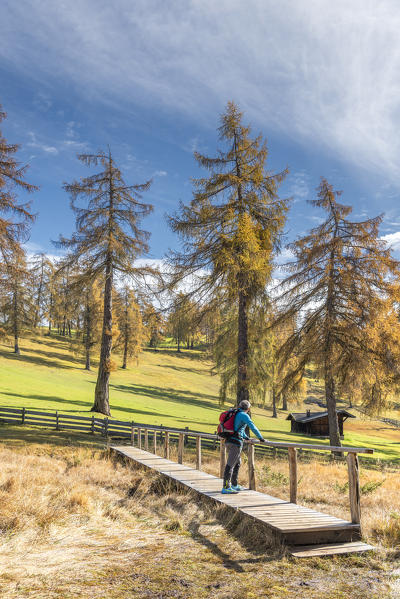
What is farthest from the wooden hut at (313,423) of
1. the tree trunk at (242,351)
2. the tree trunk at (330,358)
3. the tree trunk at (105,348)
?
the tree trunk at (242,351)

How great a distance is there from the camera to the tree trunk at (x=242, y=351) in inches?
652

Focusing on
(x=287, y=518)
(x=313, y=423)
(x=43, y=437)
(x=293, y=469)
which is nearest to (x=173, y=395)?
(x=313, y=423)

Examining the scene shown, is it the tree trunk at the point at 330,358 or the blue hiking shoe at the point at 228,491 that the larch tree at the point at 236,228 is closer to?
the tree trunk at the point at 330,358

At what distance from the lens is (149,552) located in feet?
19.1

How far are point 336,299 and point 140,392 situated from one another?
3454 cm

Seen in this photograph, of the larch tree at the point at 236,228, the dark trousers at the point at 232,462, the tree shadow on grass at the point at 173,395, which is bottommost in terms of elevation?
the tree shadow on grass at the point at 173,395

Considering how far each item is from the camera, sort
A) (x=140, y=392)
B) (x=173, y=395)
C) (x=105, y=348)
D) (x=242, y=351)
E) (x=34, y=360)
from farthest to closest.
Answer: (x=173, y=395) < (x=34, y=360) < (x=140, y=392) < (x=105, y=348) < (x=242, y=351)

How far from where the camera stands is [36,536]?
6.04m

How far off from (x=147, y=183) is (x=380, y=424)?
196 ft

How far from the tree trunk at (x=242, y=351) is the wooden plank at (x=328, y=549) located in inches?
401

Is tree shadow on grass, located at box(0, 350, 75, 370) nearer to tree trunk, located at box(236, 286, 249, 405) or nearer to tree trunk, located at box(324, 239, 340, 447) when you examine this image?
tree trunk, located at box(236, 286, 249, 405)

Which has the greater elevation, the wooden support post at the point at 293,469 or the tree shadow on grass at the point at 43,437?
the wooden support post at the point at 293,469

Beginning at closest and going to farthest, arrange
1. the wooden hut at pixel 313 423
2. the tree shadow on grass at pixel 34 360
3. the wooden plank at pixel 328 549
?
the wooden plank at pixel 328 549 < the wooden hut at pixel 313 423 < the tree shadow on grass at pixel 34 360

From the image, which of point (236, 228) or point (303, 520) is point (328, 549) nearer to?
point (303, 520)
